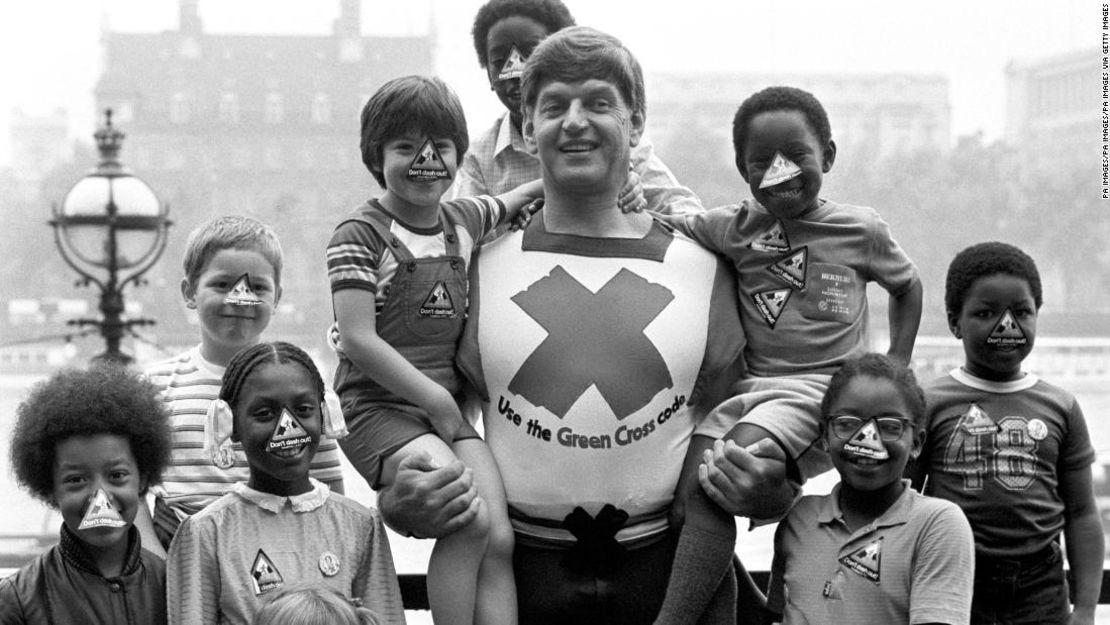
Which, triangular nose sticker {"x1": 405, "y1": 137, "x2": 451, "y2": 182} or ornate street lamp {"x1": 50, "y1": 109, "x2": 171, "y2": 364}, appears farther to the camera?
ornate street lamp {"x1": 50, "y1": 109, "x2": 171, "y2": 364}

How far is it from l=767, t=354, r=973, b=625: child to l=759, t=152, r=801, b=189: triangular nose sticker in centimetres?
35

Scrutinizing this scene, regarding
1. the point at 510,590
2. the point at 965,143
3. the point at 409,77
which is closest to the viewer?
the point at 510,590

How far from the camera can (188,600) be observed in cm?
218

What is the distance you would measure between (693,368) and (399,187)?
1.94 ft

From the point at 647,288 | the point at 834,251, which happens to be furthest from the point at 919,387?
the point at 647,288

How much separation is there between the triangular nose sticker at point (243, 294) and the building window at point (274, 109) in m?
68.0

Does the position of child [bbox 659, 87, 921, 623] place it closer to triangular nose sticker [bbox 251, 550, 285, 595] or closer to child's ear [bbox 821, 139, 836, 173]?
child's ear [bbox 821, 139, 836, 173]

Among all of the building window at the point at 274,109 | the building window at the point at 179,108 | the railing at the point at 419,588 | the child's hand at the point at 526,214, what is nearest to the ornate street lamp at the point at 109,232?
the railing at the point at 419,588

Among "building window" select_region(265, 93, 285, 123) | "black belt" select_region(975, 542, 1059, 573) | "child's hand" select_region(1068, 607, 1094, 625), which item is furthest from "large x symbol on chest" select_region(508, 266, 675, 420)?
"building window" select_region(265, 93, 285, 123)

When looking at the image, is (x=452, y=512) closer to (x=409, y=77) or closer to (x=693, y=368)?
(x=693, y=368)

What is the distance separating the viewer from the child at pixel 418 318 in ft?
7.63

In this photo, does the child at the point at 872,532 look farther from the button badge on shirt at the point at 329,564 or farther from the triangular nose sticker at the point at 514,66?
the triangular nose sticker at the point at 514,66

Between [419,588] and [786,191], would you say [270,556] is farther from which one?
[786,191]

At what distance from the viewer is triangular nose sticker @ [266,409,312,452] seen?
224 centimetres
